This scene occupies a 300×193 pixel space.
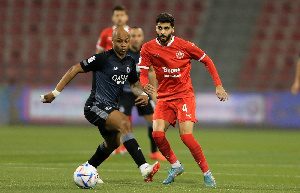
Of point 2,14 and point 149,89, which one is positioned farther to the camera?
point 2,14

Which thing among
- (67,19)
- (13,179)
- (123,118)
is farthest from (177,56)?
(67,19)

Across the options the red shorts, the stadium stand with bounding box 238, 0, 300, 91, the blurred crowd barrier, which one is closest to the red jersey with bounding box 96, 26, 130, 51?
the red shorts

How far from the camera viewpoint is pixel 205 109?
62.3ft

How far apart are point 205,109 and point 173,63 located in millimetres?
11769

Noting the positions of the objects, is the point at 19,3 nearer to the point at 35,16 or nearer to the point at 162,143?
the point at 35,16

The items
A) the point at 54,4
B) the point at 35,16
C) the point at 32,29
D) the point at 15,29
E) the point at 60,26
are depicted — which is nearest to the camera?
the point at 15,29

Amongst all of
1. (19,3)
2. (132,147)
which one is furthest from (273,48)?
(132,147)

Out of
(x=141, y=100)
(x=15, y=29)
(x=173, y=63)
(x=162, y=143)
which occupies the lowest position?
(x=15, y=29)

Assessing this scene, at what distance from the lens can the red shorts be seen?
726 centimetres

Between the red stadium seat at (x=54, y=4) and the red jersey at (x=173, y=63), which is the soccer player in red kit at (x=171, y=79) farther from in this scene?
the red stadium seat at (x=54, y=4)

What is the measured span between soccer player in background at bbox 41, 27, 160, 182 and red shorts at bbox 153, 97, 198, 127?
35cm

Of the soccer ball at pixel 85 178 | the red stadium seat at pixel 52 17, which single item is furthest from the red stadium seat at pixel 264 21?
the soccer ball at pixel 85 178

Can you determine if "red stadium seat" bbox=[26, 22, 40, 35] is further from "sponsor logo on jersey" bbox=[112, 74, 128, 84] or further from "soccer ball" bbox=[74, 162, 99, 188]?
"soccer ball" bbox=[74, 162, 99, 188]

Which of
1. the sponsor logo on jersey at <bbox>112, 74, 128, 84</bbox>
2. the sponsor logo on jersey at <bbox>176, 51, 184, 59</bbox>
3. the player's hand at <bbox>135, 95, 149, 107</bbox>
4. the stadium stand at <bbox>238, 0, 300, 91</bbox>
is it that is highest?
the sponsor logo on jersey at <bbox>176, 51, 184, 59</bbox>
